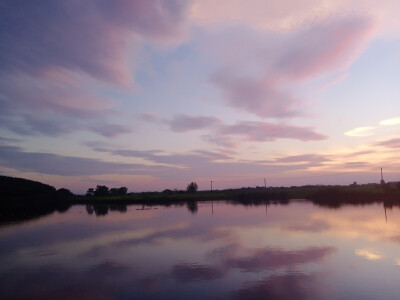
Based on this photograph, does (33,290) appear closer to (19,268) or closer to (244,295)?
(19,268)

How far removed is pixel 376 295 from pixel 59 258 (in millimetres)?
20446

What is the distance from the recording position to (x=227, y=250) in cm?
2500

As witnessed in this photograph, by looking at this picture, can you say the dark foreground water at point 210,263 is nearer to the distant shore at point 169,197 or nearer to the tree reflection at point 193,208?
the tree reflection at point 193,208

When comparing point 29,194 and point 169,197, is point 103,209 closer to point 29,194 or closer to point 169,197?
point 169,197

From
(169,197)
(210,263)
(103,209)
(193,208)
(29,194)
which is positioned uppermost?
(29,194)

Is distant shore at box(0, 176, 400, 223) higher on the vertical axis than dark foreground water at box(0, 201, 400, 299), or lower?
higher

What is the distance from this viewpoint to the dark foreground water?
1608 centimetres

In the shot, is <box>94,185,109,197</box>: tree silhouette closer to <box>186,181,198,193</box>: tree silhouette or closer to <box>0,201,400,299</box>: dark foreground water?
<box>186,181,198,193</box>: tree silhouette

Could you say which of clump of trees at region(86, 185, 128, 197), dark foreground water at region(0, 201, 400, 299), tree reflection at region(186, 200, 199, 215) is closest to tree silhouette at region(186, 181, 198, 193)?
clump of trees at region(86, 185, 128, 197)

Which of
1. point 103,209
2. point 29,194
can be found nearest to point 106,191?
point 29,194

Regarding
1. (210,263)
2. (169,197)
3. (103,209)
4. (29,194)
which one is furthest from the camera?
(29,194)

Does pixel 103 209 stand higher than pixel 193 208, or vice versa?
pixel 193 208

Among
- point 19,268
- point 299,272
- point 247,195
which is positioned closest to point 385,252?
point 299,272

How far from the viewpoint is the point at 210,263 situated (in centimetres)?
2114
